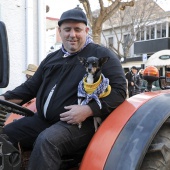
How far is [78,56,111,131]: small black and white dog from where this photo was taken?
7.23 feet

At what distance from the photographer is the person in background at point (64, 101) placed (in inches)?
83.7

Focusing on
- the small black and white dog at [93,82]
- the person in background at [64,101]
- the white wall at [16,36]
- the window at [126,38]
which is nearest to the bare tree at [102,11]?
the white wall at [16,36]

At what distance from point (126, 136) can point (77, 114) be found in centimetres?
38

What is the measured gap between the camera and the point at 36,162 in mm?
2068

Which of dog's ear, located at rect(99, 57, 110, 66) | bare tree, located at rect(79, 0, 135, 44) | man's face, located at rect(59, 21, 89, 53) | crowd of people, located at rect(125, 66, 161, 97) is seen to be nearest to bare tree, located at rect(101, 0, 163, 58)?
bare tree, located at rect(79, 0, 135, 44)

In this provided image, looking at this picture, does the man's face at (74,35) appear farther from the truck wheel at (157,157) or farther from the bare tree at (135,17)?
the bare tree at (135,17)

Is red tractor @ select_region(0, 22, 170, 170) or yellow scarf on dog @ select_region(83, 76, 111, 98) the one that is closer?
red tractor @ select_region(0, 22, 170, 170)

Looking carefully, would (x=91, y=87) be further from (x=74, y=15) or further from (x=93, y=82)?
(x=74, y=15)

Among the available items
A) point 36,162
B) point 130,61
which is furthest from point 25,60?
point 130,61

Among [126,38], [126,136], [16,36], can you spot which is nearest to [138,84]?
[16,36]

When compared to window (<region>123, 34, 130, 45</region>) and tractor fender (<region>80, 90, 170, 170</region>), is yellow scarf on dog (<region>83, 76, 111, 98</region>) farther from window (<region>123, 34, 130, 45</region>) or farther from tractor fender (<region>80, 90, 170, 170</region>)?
window (<region>123, 34, 130, 45</region>)

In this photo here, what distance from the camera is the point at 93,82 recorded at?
7.32ft

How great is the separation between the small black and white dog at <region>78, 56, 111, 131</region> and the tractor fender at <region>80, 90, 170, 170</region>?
18 cm

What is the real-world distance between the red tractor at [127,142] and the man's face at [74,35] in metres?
0.65
